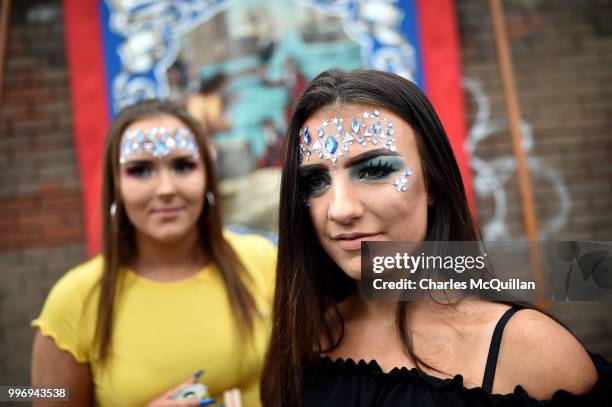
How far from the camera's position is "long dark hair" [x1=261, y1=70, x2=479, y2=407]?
145 cm

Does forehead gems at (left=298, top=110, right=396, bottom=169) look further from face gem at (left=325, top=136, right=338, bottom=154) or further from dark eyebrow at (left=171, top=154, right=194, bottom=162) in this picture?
dark eyebrow at (left=171, top=154, right=194, bottom=162)

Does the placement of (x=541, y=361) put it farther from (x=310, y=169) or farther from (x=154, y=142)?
(x=154, y=142)

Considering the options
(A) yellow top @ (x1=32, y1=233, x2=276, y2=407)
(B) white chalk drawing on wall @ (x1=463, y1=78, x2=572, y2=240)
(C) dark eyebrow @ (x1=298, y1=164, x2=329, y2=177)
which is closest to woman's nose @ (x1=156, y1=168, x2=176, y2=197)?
(A) yellow top @ (x1=32, y1=233, x2=276, y2=407)

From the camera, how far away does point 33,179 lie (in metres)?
3.73

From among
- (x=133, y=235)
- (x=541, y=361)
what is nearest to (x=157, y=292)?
(x=133, y=235)

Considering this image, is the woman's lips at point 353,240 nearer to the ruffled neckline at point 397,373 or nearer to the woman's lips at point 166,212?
the ruffled neckline at point 397,373

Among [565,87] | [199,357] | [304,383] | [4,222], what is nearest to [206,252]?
[199,357]

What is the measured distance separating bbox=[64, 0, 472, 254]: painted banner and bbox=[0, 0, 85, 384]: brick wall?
0.22 m

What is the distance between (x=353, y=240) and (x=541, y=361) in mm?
499

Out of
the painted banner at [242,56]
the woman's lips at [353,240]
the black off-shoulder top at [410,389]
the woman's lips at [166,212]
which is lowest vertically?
the black off-shoulder top at [410,389]

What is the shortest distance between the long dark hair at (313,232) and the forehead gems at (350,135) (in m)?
0.05

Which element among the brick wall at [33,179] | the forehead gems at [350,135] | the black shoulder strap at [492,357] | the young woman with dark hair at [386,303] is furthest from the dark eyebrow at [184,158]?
the brick wall at [33,179]

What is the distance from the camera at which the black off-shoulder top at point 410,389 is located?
4.09 ft

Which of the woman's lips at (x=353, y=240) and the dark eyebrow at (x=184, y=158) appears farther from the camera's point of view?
the dark eyebrow at (x=184, y=158)
